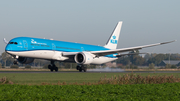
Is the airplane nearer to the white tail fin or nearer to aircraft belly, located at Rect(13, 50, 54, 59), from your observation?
aircraft belly, located at Rect(13, 50, 54, 59)

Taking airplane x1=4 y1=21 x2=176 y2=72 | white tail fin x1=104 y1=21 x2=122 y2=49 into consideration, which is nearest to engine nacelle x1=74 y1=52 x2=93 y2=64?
airplane x1=4 y1=21 x2=176 y2=72

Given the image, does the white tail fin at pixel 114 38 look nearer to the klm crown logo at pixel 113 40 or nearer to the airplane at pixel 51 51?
the klm crown logo at pixel 113 40

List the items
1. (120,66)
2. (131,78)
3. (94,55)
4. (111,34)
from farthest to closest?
(120,66)
(111,34)
(94,55)
(131,78)

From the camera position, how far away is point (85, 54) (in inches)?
1598

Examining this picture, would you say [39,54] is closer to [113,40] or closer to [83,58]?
[83,58]

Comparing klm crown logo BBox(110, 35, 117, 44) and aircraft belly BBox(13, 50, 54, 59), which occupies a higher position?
klm crown logo BBox(110, 35, 117, 44)

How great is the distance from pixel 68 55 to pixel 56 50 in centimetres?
208

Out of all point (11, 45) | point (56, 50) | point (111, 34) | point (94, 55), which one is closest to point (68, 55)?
point (56, 50)

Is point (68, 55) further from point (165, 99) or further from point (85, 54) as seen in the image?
point (165, 99)

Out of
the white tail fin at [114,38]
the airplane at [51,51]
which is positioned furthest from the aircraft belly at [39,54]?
the white tail fin at [114,38]

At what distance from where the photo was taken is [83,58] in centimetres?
4034

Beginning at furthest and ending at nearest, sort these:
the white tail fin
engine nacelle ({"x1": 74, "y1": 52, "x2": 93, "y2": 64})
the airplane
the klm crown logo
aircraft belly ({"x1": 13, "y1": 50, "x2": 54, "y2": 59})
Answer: the klm crown logo, the white tail fin, engine nacelle ({"x1": 74, "y1": 52, "x2": 93, "y2": 64}), aircraft belly ({"x1": 13, "y1": 50, "x2": 54, "y2": 59}), the airplane

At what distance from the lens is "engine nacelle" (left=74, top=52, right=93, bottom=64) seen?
4028 centimetres

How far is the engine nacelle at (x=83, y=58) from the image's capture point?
40.3 metres
